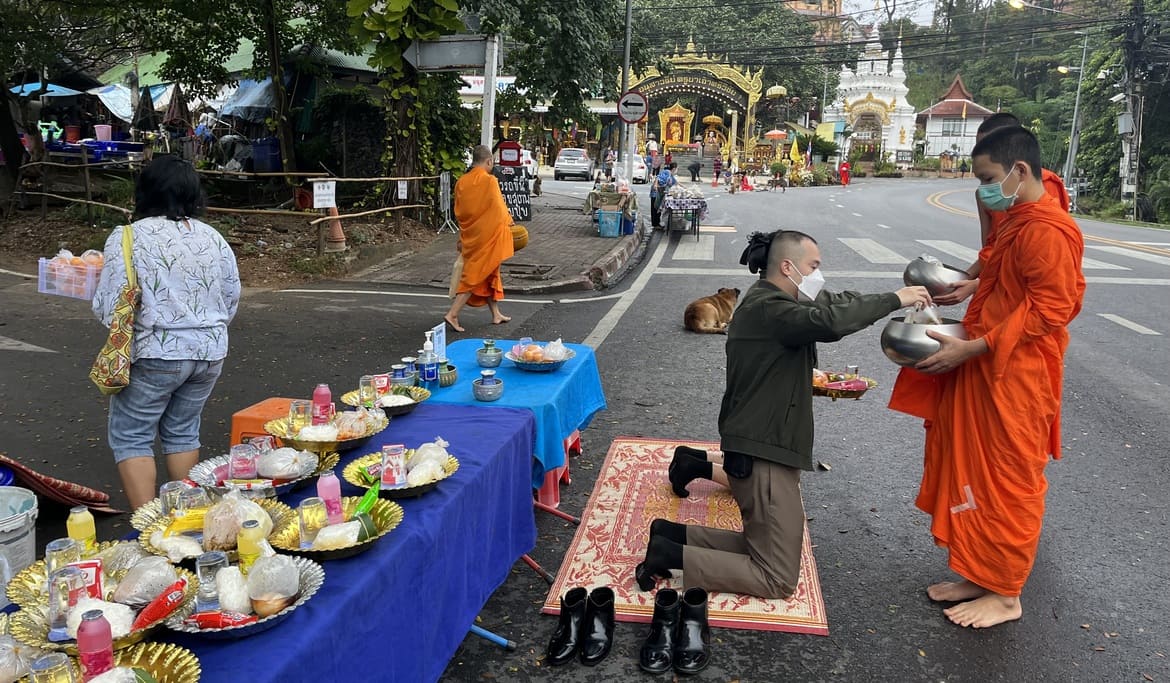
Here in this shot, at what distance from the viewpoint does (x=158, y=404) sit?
135 inches

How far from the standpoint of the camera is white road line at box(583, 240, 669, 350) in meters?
7.68

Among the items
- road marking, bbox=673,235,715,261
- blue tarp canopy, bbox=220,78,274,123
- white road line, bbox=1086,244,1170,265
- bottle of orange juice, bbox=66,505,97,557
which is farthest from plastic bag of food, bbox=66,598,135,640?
blue tarp canopy, bbox=220,78,274,123

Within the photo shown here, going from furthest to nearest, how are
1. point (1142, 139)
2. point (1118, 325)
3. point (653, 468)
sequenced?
1. point (1142, 139)
2. point (1118, 325)
3. point (653, 468)

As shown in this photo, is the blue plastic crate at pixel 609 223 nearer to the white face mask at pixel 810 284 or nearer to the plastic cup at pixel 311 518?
the white face mask at pixel 810 284

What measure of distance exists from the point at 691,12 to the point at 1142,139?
30929 millimetres

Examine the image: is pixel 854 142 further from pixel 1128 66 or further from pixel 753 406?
pixel 753 406

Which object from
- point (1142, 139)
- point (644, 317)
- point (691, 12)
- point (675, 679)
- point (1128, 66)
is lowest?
point (675, 679)

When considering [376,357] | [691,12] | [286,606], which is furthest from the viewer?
[691,12]

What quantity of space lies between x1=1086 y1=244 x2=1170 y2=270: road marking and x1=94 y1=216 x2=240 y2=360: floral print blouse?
1452 cm

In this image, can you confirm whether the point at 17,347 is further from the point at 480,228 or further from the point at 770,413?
the point at 770,413

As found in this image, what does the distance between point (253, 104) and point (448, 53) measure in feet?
32.8

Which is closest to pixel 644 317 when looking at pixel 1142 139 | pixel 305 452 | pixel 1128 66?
pixel 305 452

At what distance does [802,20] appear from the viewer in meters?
57.6

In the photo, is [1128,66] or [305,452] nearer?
[305,452]
